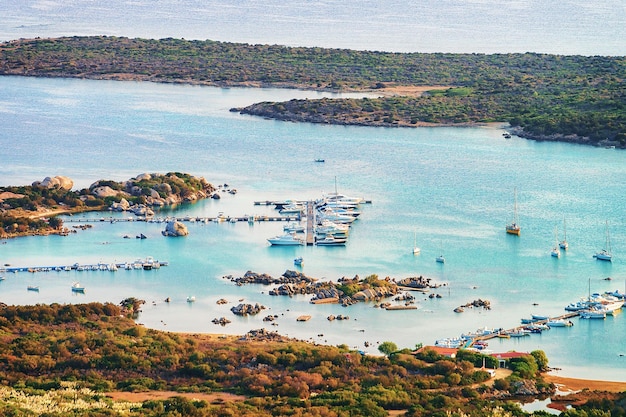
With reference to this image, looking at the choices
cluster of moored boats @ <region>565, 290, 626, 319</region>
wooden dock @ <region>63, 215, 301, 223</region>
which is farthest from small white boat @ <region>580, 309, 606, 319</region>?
wooden dock @ <region>63, 215, 301, 223</region>

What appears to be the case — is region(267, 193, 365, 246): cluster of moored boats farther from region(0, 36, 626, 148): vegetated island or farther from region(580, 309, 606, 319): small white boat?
region(0, 36, 626, 148): vegetated island

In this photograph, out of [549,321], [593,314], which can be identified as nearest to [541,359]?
[549,321]

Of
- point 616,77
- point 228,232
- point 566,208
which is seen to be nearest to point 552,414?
point 228,232

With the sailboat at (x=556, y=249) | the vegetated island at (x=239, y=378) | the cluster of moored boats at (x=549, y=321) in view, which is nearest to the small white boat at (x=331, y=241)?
the sailboat at (x=556, y=249)

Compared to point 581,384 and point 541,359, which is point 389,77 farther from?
point 581,384

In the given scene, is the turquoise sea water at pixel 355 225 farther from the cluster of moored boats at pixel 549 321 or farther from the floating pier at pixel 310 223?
the floating pier at pixel 310 223

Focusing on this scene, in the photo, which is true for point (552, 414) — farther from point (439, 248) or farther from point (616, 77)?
point (616, 77)
